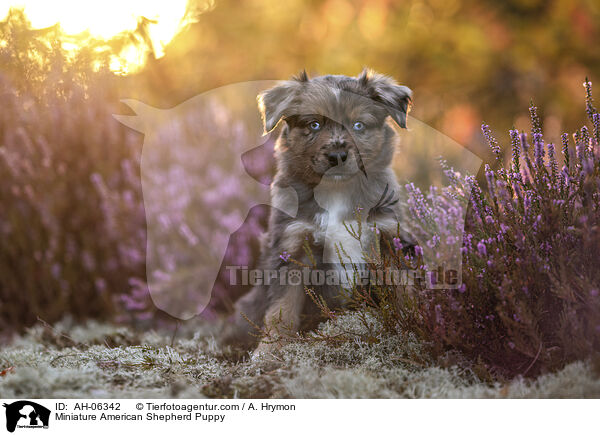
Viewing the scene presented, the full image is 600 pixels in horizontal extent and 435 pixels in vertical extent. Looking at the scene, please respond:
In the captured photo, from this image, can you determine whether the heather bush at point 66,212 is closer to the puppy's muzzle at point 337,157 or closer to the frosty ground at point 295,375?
the frosty ground at point 295,375

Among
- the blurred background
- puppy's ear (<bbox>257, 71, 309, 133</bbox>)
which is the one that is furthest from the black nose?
the blurred background

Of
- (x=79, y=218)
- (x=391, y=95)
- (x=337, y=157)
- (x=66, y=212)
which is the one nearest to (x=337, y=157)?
(x=337, y=157)

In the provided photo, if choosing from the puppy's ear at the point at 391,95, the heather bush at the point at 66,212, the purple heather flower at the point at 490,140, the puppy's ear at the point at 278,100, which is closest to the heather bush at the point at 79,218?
the heather bush at the point at 66,212

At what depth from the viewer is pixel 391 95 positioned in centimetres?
351

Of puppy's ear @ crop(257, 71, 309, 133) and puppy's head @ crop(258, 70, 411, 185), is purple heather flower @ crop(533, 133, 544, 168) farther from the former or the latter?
puppy's ear @ crop(257, 71, 309, 133)

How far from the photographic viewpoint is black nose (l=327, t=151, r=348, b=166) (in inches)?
130

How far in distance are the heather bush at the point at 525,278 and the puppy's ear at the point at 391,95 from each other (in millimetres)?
622

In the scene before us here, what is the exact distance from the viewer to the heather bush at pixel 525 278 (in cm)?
261

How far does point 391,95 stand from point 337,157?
0.60 meters

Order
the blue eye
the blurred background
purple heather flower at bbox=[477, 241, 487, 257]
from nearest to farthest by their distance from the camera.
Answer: purple heather flower at bbox=[477, 241, 487, 257], the blue eye, the blurred background

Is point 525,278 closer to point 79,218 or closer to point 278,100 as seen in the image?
point 278,100

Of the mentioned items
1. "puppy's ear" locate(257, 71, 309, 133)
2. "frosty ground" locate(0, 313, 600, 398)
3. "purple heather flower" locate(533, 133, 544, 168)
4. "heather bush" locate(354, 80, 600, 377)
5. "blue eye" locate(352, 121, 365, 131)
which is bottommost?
"frosty ground" locate(0, 313, 600, 398)

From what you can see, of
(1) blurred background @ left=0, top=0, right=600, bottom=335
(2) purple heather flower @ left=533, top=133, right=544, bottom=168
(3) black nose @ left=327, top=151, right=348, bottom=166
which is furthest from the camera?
(1) blurred background @ left=0, top=0, right=600, bottom=335
